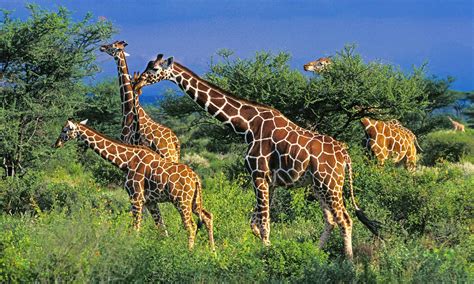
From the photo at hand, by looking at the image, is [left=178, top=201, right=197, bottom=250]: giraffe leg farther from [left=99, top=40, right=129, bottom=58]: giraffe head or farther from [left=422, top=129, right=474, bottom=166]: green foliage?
[left=422, top=129, right=474, bottom=166]: green foliage

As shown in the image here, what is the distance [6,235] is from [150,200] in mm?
2734

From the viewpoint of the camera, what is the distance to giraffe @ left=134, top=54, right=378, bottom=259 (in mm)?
11289

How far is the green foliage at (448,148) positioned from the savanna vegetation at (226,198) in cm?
9

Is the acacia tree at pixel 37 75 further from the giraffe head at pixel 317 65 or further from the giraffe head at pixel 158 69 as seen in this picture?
the giraffe head at pixel 158 69

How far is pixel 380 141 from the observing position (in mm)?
18578

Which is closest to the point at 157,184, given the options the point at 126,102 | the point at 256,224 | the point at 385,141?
the point at 256,224

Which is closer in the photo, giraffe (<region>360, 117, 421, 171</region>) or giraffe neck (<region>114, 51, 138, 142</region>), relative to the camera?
giraffe neck (<region>114, 51, 138, 142</region>)

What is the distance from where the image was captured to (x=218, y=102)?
477 inches

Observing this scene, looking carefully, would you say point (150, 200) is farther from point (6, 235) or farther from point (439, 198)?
point (439, 198)

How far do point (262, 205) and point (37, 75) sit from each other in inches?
443

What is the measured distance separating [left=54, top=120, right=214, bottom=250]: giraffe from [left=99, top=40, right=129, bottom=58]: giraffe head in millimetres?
3320

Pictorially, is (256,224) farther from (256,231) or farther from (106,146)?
(106,146)

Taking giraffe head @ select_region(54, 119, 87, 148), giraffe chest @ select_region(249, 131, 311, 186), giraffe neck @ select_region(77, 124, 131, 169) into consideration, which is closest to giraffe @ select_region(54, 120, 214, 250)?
giraffe neck @ select_region(77, 124, 131, 169)

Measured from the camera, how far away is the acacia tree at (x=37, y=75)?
20.5 m
